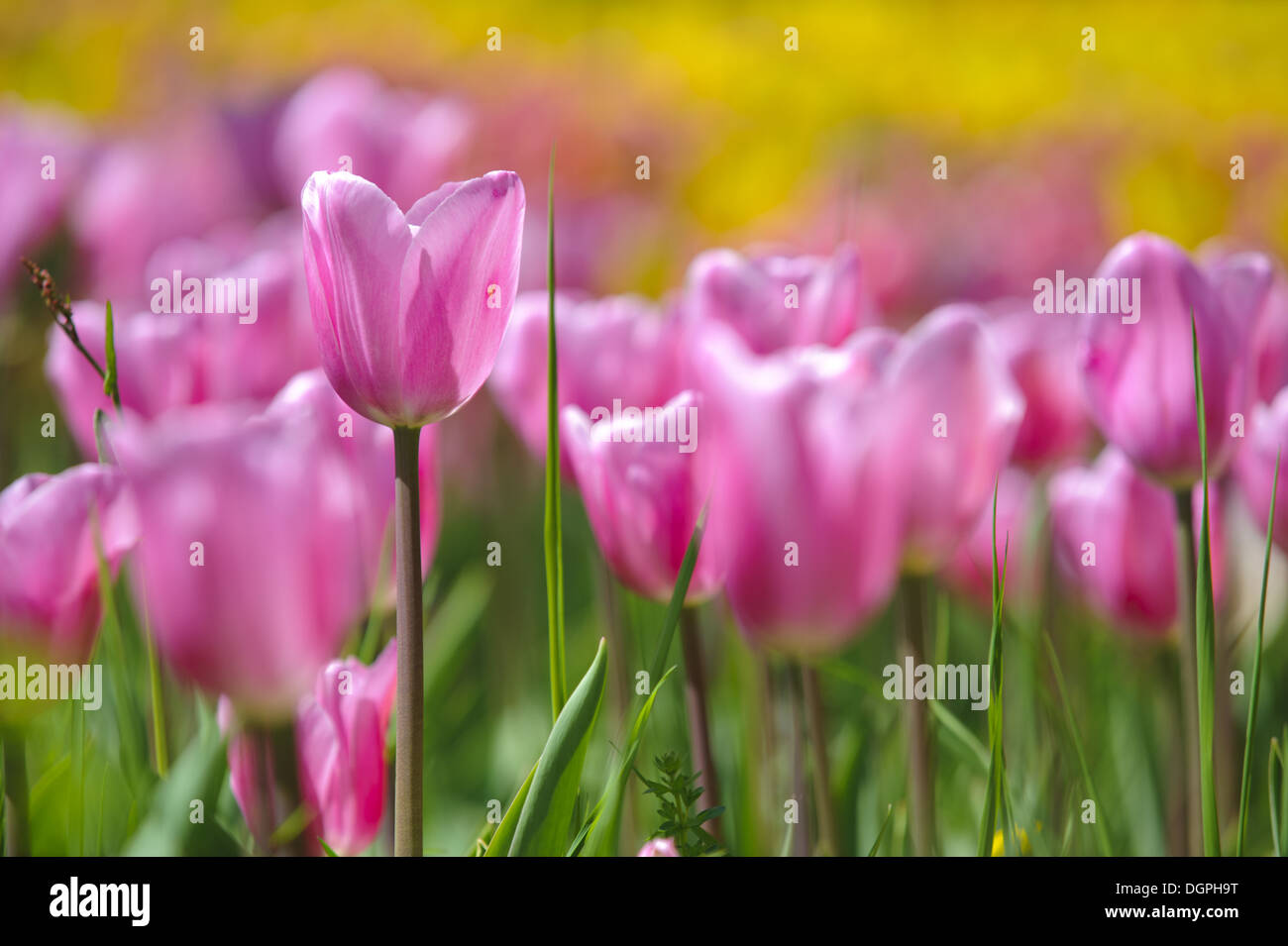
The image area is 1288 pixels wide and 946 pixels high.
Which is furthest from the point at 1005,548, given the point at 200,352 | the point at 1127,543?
the point at 200,352

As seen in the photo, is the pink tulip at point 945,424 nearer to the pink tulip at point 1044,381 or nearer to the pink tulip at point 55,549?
the pink tulip at point 1044,381

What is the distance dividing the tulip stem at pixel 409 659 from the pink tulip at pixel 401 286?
25 millimetres

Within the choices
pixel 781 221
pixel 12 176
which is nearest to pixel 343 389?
pixel 12 176

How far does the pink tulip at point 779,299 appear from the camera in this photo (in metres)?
0.55

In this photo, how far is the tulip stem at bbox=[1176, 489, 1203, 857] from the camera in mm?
486

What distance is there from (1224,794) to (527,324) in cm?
41

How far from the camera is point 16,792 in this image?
17.7 inches

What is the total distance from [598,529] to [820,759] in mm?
133

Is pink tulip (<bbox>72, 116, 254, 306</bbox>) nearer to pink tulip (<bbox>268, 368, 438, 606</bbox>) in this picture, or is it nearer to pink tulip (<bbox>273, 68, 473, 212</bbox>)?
pink tulip (<bbox>273, 68, 473, 212</bbox>)

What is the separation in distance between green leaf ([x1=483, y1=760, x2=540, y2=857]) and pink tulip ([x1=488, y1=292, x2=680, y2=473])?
207mm

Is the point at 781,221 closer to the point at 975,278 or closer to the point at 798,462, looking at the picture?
the point at 975,278

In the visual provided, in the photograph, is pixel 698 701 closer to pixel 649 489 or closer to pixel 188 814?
pixel 649 489

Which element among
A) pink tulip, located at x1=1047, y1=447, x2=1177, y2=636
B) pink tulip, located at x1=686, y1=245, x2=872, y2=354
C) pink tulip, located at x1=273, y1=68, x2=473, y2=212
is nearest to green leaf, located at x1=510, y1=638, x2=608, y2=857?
pink tulip, located at x1=686, y1=245, x2=872, y2=354

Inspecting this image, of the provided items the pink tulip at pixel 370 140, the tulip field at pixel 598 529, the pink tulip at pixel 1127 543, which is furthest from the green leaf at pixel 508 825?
the pink tulip at pixel 370 140
